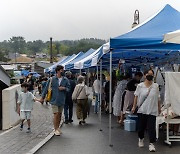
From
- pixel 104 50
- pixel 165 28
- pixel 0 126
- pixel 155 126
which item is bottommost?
pixel 0 126

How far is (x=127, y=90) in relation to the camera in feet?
36.8

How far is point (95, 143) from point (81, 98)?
12.1ft

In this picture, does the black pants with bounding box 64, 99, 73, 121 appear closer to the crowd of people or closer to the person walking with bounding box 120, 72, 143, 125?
the crowd of people

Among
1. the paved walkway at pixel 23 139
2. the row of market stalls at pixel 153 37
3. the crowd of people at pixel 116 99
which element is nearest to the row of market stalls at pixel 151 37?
the row of market stalls at pixel 153 37

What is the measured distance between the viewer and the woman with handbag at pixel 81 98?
12.5 m

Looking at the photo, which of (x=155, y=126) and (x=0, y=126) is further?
(x=0, y=126)

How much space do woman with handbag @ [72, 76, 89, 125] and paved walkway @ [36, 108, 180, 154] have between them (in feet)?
3.45

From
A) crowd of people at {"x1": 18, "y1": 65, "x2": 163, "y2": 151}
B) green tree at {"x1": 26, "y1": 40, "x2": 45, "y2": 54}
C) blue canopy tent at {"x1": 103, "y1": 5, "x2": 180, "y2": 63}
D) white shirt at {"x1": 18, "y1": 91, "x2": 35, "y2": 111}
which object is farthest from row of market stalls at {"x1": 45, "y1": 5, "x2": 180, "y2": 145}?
green tree at {"x1": 26, "y1": 40, "x2": 45, "y2": 54}

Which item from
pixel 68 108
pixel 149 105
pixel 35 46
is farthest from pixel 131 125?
pixel 35 46

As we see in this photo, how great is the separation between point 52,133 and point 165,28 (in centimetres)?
449

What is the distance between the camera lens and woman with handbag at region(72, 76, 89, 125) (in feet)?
41.1

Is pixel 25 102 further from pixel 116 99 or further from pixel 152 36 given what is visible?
pixel 152 36

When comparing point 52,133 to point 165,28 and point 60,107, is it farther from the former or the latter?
point 165,28

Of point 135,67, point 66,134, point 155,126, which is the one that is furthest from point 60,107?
point 135,67
